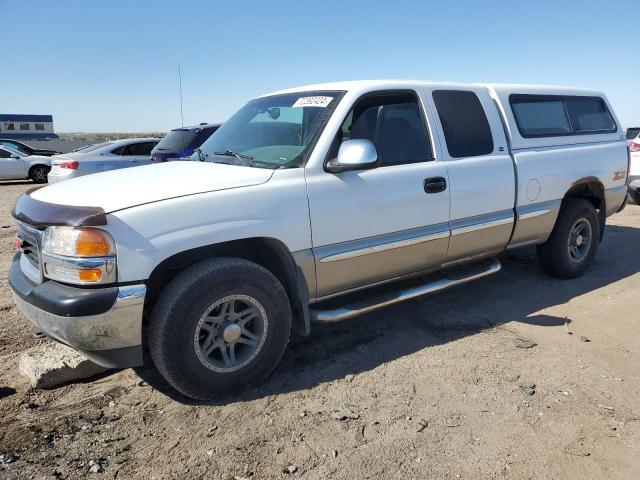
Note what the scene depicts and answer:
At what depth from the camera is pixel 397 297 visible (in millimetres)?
3734

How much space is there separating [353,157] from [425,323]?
1.71m

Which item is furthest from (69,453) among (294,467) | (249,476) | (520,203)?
(520,203)

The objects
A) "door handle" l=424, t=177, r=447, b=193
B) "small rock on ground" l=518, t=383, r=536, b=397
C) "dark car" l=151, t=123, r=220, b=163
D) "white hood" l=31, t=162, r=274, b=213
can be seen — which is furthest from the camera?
"dark car" l=151, t=123, r=220, b=163

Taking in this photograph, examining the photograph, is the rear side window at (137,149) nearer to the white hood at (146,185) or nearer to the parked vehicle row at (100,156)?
the parked vehicle row at (100,156)

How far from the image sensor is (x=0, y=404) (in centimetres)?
306

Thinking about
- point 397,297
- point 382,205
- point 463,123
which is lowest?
point 397,297

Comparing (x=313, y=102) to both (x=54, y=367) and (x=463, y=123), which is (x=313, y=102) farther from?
(x=54, y=367)

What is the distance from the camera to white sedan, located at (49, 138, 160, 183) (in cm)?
1121

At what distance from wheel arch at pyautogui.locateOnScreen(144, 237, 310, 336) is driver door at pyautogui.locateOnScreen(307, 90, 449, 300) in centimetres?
17

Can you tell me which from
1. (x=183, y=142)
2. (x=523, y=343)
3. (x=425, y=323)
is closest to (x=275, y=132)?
(x=425, y=323)

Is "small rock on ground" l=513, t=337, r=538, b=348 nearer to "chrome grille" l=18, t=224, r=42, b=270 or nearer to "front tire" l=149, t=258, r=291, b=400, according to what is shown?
"front tire" l=149, t=258, r=291, b=400

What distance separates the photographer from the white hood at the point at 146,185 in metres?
2.83

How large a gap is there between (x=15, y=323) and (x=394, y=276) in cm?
319

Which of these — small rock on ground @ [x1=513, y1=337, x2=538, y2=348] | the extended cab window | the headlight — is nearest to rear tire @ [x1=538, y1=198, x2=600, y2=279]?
small rock on ground @ [x1=513, y1=337, x2=538, y2=348]
